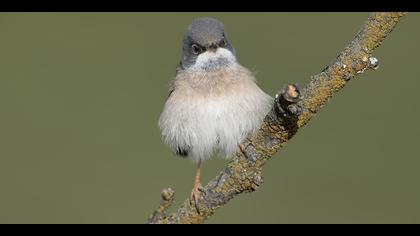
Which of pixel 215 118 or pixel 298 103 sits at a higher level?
pixel 215 118

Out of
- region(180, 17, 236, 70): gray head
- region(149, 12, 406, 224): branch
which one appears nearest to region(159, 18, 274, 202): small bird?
region(180, 17, 236, 70): gray head

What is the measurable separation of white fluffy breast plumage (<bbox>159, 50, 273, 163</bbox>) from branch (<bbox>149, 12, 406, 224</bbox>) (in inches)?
59.6

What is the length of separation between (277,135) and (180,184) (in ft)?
16.0

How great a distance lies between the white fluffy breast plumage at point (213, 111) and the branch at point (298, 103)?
1.51 m

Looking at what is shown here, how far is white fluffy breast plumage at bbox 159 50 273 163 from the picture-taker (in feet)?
14.9

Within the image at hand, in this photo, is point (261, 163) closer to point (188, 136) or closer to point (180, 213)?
point (180, 213)

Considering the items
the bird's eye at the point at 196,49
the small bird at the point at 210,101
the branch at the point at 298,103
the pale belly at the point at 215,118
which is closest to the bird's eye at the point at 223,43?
the small bird at the point at 210,101

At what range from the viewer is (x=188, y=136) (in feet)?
15.3

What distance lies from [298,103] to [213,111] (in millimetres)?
1951

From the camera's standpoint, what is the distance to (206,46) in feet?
15.5

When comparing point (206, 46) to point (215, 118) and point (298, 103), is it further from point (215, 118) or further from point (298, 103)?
point (298, 103)

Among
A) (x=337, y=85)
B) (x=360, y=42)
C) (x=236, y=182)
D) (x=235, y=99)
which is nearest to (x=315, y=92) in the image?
(x=337, y=85)

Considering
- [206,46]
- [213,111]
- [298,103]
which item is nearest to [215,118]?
[213,111]

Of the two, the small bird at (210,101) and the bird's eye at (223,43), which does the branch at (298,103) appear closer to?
the small bird at (210,101)
